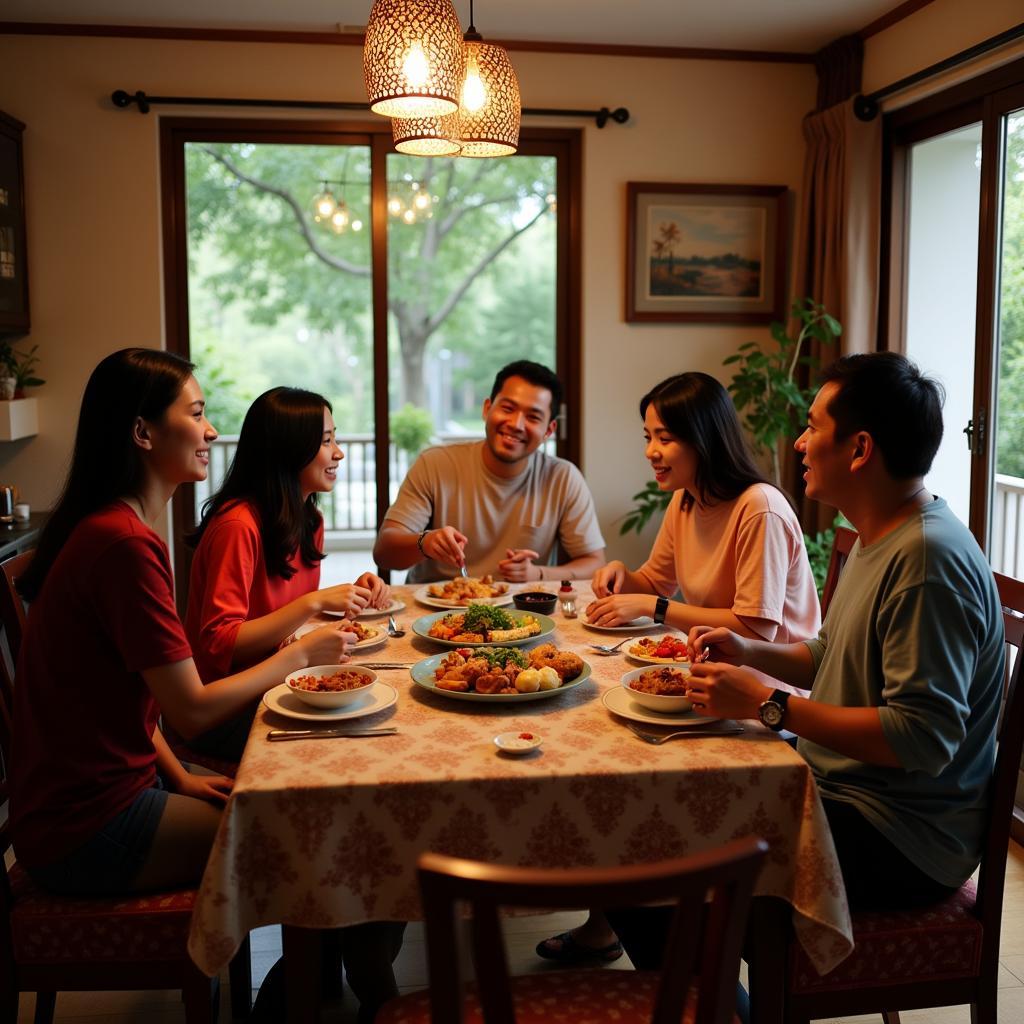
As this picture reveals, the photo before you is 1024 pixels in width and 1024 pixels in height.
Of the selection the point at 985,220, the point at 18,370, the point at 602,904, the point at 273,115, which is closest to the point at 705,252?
the point at 985,220

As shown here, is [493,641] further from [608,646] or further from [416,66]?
[416,66]

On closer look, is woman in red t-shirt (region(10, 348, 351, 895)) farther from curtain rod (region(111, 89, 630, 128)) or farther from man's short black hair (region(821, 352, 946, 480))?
curtain rod (region(111, 89, 630, 128))

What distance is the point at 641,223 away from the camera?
4449 mm

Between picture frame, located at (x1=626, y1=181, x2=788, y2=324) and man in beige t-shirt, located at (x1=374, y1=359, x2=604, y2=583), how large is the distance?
59.2 inches

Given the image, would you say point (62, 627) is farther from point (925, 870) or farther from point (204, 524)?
point (925, 870)

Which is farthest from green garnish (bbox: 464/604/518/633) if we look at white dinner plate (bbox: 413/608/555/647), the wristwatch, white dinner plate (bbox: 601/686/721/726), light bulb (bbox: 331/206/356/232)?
light bulb (bbox: 331/206/356/232)

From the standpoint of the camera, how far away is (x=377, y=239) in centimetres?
440

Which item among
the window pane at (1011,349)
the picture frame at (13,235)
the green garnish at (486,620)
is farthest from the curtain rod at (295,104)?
the green garnish at (486,620)

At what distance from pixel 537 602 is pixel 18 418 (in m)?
2.65

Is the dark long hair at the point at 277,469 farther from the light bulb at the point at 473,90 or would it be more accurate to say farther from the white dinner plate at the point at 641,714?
the white dinner plate at the point at 641,714

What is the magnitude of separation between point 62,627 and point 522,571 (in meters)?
1.44

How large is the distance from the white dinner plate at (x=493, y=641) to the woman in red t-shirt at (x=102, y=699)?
1.62 ft

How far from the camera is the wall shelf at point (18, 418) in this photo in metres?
3.94

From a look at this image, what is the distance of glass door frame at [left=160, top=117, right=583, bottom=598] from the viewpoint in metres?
4.28
